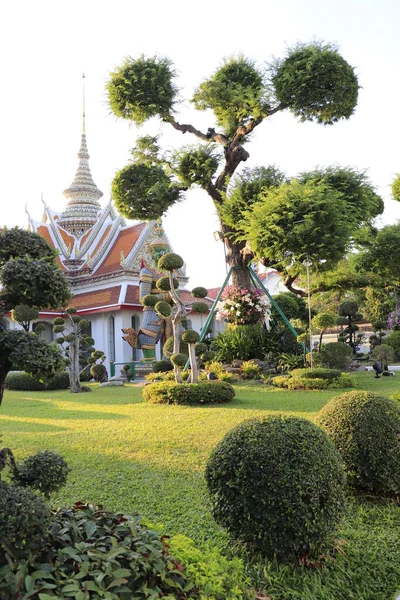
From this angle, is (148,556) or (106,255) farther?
(106,255)

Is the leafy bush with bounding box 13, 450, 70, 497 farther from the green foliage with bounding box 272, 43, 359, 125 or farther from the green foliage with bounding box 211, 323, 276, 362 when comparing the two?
the green foliage with bounding box 272, 43, 359, 125

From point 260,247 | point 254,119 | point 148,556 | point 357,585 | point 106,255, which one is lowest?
point 357,585

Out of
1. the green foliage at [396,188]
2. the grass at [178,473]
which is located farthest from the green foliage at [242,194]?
the green foliage at [396,188]

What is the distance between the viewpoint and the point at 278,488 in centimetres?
309

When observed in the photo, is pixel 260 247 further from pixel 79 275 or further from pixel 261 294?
pixel 79 275

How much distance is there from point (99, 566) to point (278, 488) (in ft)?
3.72

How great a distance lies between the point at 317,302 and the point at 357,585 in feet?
83.8

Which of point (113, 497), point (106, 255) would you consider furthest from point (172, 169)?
point (113, 497)

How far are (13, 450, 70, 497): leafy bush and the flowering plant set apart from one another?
42.4 feet

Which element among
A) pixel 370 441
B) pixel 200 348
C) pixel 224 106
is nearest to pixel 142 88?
pixel 224 106

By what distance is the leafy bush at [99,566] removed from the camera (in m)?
2.23

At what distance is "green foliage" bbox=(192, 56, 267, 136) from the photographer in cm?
1539

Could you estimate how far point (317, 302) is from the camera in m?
27.9

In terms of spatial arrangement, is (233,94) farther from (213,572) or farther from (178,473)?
(213,572)
